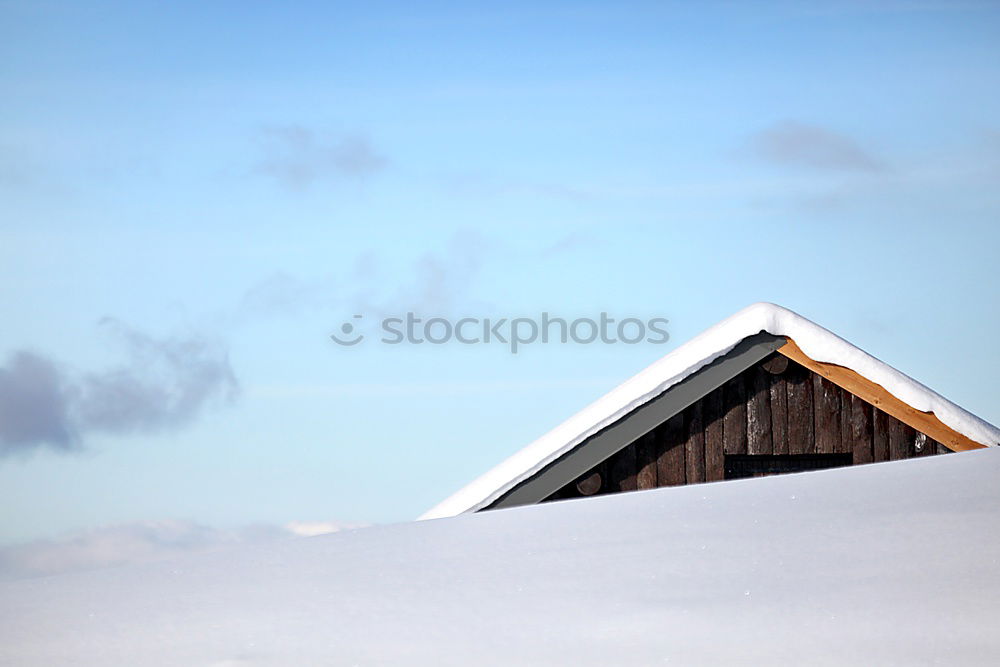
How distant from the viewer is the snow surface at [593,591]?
2.66m

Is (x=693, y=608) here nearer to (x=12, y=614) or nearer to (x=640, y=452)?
(x=12, y=614)

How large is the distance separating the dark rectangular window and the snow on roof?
0.58 meters

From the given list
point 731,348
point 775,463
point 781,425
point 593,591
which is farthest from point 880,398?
point 593,591

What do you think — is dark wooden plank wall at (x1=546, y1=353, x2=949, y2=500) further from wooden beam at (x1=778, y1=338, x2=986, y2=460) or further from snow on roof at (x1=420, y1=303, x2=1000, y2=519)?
snow on roof at (x1=420, y1=303, x2=1000, y2=519)

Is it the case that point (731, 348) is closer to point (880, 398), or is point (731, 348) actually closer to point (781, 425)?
point (781, 425)

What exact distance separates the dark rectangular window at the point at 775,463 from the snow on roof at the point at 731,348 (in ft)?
1.89

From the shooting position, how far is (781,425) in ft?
20.8

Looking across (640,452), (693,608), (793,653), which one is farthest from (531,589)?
(640,452)

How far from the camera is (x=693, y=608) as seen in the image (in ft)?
9.68

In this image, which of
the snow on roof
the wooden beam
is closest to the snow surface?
the snow on roof

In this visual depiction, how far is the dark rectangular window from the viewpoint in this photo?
6.32 meters

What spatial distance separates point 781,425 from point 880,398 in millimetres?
615

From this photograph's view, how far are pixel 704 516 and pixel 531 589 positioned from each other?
3.72ft

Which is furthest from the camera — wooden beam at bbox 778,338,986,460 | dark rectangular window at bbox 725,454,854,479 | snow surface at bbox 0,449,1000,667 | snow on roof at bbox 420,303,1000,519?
dark rectangular window at bbox 725,454,854,479
